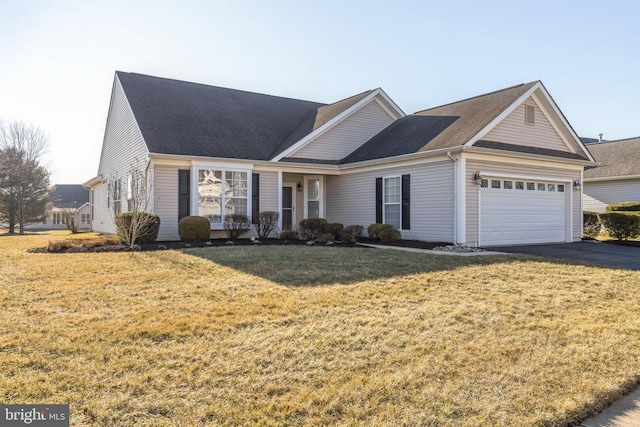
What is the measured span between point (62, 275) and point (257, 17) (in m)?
8.35

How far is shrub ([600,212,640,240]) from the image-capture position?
15.6 metres

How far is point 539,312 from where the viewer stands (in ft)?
19.3

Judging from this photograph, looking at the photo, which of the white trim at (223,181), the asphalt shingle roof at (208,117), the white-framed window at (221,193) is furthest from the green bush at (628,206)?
the white-framed window at (221,193)

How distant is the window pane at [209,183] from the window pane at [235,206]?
0.47 m

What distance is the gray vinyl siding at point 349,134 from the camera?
16516 mm

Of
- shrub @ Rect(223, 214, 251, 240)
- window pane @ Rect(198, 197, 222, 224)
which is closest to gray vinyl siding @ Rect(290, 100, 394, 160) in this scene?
shrub @ Rect(223, 214, 251, 240)

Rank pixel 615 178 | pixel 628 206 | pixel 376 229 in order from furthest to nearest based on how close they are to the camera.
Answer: pixel 615 178 → pixel 628 206 → pixel 376 229

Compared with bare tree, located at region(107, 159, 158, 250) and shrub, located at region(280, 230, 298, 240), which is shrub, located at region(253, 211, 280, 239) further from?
bare tree, located at region(107, 159, 158, 250)

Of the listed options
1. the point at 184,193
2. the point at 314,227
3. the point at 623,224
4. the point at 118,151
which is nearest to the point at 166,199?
the point at 184,193

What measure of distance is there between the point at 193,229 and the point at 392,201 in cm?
659

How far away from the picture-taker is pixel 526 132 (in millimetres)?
→ 14469

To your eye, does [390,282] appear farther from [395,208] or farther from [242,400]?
[395,208]

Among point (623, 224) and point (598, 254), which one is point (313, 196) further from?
point (623, 224)

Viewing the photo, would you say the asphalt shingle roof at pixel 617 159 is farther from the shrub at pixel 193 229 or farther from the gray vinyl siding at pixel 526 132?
the shrub at pixel 193 229
